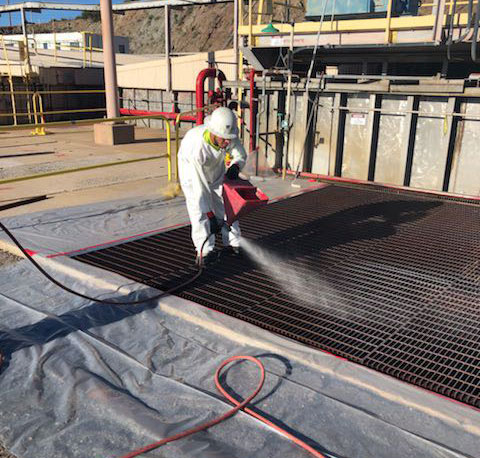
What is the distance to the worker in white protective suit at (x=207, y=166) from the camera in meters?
4.65

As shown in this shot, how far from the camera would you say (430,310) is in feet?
13.7

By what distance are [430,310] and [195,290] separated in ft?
6.78

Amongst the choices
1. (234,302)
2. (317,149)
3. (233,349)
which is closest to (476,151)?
(317,149)

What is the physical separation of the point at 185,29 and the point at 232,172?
65680 millimetres

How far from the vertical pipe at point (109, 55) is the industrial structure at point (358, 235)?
61 mm

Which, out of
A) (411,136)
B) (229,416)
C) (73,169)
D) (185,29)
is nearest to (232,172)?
(73,169)

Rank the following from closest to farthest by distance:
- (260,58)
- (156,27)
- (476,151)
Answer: (476,151) < (260,58) < (156,27)

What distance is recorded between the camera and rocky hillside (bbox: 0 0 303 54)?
61531 mm

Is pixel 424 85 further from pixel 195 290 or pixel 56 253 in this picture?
pixel 56 253

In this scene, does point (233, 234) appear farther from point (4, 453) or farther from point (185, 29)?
point (185, 29)

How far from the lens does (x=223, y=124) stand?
4598 mm

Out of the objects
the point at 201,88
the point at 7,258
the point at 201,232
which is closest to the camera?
the point at 201,232

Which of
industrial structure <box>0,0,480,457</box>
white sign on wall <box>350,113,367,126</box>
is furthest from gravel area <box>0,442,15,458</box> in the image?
white sign on wall <box>350,113,367,126</box>

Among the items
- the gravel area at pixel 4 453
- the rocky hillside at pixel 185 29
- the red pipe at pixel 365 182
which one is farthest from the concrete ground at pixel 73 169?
the rocky hillside at pixel 185 29
